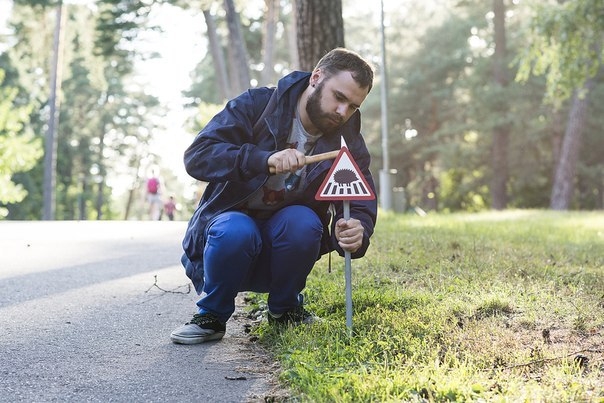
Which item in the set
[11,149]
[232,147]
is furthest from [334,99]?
[11,149]

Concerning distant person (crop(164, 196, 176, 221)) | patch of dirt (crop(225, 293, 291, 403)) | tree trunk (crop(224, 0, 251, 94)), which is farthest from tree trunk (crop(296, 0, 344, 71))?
distant person (crop(164, 196, 176, 221))

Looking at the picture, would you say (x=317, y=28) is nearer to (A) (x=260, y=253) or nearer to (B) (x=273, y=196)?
(B) (x=273, y=196)

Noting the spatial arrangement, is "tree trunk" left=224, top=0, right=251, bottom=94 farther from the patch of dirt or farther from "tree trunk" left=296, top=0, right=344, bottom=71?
the patch of dirt

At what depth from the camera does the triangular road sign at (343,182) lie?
3.55 m

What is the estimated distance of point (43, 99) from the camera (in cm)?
3875

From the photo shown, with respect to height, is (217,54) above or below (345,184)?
above

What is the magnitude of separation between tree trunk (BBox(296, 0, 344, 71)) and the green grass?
11.8 feet

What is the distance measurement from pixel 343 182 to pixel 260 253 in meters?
0.65

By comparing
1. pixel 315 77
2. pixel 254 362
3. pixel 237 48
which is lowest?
pixel 254 362

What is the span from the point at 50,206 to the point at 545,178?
870 inches

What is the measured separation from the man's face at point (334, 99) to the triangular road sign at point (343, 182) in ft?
0.77

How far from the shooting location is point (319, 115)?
3.76 meters

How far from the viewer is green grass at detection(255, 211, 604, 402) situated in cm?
271

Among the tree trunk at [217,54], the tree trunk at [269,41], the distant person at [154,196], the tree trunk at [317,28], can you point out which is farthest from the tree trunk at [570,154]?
the tree trunk at [317,28]
